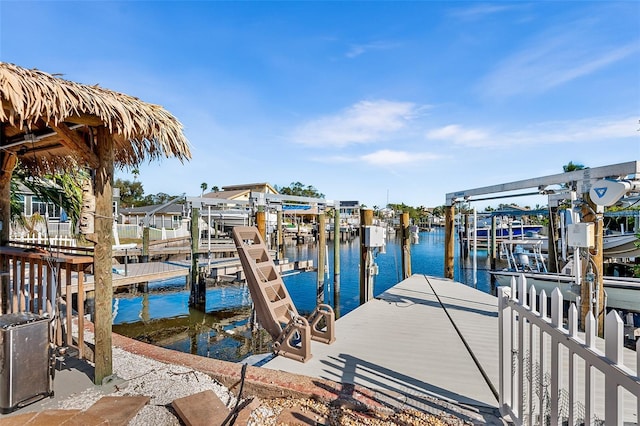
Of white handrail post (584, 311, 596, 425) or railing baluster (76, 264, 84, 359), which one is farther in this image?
railing baluster (76, 264, 84, 359)

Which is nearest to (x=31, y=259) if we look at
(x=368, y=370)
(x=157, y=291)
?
(x=368, y=370)

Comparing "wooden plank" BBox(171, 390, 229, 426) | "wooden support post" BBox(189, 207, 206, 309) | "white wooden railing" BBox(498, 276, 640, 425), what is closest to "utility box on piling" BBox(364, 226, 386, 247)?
"white wooden railing" BBox(498, 276, 640, 425)

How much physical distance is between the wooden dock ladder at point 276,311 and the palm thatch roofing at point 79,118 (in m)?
1.87

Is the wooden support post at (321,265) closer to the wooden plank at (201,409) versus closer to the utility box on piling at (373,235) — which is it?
the utility box on piling at (373,235)

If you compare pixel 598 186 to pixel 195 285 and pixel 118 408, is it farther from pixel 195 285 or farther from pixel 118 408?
pixel 195 285

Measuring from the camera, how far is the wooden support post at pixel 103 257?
3.24 meters

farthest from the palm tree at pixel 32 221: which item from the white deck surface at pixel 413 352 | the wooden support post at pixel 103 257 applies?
the white deck surface at pixel 413 352

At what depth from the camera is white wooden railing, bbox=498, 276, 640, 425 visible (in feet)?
4.59

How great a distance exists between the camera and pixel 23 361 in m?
2.75

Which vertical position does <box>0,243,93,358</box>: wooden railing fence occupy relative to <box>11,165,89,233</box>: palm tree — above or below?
below

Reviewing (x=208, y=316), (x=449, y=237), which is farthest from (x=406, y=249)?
(x=208, y=316)

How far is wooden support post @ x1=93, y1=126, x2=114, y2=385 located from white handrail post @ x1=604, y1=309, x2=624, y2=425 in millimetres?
3822

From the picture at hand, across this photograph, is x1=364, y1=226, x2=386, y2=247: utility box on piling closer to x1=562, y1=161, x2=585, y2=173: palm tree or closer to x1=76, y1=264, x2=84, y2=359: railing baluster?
x1=76, y1=264, x2=84, y2=359: railing baluster

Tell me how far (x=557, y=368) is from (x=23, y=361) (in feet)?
13.2
